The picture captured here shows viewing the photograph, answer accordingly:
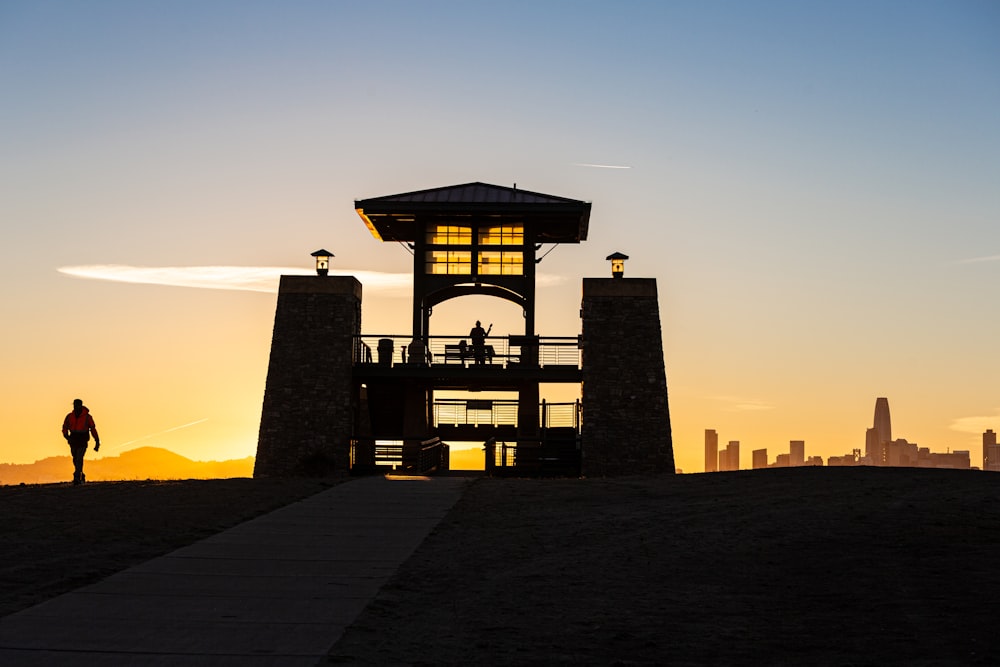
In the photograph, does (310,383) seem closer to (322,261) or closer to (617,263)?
(322,261)

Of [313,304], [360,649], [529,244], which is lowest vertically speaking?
[360,649]

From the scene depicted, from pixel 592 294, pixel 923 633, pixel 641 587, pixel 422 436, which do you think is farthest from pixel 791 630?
pixel 422 436

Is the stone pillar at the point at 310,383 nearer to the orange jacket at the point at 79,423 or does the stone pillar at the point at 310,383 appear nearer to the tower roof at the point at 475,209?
the tower roof at the point at 475,209

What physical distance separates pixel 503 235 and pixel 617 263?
503cm

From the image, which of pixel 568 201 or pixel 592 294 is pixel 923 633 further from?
pixel 568 201

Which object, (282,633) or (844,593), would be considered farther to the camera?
(844,593)

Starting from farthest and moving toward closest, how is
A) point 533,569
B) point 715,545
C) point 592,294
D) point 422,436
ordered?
point 422,436, point 592,294, point 715,545, point 533,569

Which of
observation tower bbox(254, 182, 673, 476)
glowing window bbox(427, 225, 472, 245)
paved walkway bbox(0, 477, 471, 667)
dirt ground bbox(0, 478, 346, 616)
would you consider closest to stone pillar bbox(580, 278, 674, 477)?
observation tower bbox(254, 182, 673, 476)

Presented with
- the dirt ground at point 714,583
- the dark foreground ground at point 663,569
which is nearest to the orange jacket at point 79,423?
the dark foreground ground at point 663,569

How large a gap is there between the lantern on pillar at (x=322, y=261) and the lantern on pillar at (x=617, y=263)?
8.79 meters

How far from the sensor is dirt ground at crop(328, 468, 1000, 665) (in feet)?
26.3

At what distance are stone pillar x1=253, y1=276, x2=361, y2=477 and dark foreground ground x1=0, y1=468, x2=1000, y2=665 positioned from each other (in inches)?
482

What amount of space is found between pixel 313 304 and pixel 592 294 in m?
8.49

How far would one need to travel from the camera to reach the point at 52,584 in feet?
34.1
